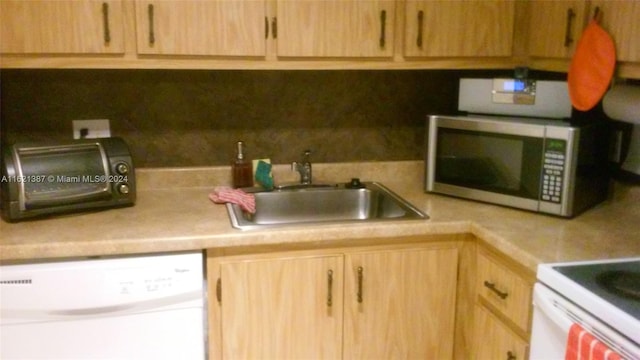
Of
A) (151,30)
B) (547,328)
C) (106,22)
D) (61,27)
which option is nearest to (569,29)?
(547,328)

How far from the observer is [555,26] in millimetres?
1948

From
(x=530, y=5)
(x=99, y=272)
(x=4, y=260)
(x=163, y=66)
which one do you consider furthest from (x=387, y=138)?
(x=4, y=260)

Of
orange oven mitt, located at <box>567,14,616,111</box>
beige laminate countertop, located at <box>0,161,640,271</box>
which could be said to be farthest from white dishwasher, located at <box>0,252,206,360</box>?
orange oven mitt, located at <box>567,14,616,111</box>

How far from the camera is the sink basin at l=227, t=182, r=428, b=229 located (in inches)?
86.4

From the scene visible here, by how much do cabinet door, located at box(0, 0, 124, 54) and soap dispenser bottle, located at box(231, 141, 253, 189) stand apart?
23.3 inches

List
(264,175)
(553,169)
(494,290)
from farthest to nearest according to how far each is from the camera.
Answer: (264,175) → (553,169) → (494,290)

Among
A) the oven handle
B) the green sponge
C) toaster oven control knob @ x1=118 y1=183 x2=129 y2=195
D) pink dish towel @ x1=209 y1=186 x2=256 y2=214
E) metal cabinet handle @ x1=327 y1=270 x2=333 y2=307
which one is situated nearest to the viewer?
the oven handle

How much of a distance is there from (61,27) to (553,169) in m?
1.59

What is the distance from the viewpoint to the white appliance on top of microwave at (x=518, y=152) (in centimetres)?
182

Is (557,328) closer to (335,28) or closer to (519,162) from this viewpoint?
(519,162)

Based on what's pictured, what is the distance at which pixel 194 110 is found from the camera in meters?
2.23

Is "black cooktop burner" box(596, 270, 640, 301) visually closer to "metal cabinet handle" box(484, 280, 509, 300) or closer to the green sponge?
"metal cabinet handle" box(484, 280, 509, 300)

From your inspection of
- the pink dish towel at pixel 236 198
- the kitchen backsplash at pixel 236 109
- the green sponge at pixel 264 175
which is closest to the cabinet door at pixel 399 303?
the pink dish towel at pixel 236 198

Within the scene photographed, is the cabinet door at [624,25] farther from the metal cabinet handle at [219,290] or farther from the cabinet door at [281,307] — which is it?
the metal cabinet handle at [219,290]
